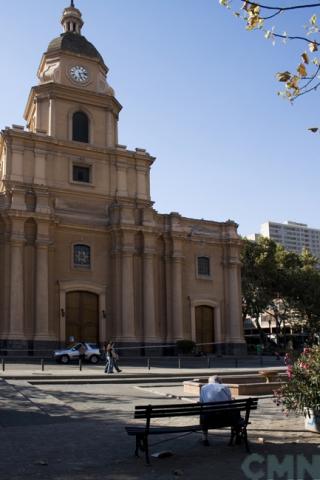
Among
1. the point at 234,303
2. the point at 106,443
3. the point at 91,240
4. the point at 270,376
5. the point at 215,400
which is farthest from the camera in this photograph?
the point at 234,303

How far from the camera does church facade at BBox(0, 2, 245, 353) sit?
117 feet

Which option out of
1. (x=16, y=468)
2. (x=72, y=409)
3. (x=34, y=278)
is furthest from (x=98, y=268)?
(x=16, y=468)

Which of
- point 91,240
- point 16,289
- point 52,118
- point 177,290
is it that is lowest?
point 16,289

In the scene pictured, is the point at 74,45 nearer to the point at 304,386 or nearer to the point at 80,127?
the point at 80,127

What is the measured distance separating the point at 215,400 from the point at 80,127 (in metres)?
34.0

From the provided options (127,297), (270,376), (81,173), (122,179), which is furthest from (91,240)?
(270,376)

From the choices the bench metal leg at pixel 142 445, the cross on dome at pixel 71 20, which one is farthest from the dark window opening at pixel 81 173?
the bench metal leg at pixel 142 445

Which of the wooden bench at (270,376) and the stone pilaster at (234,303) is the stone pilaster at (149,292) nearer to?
the stone pilaster at (234,303)

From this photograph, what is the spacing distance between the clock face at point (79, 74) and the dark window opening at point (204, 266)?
16296mm

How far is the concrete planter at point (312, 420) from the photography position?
10.5m

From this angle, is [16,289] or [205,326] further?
[205,326]

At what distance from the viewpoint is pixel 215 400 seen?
10.0 metres

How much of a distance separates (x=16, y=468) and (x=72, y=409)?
6103 mm

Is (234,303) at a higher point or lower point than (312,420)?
higher
